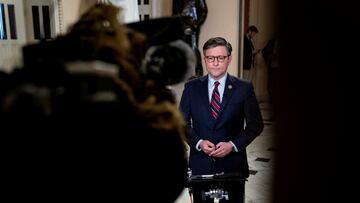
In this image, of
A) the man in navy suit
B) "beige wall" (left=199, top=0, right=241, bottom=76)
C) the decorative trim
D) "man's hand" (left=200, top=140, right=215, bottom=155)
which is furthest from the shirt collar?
"beige wall" (left=199, top=0, right=241, bottom=76)

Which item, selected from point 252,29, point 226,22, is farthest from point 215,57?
point 252,29

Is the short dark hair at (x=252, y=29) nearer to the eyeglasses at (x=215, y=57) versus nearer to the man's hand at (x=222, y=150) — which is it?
the eyeglasses at (x=215, y=57)

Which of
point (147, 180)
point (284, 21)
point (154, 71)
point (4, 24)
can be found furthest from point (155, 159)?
point (4, 24)

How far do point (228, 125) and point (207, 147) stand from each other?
13cm

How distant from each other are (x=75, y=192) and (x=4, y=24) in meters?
1.92

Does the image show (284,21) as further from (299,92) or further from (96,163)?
(96,163)

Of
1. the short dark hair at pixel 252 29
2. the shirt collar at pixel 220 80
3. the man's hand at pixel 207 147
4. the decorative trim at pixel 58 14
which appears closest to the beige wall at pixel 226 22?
the decorative trim at pixel 58 14

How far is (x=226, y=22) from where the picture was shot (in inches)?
122

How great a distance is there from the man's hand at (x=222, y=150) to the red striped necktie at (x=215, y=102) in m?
0.13

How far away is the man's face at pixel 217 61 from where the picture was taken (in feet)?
4.93

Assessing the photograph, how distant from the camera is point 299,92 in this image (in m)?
0.48

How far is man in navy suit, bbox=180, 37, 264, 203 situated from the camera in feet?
4.82

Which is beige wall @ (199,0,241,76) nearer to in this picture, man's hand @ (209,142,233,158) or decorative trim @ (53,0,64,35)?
decorative trim @ (53,0,64,35)

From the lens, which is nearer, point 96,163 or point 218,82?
point 96,163
